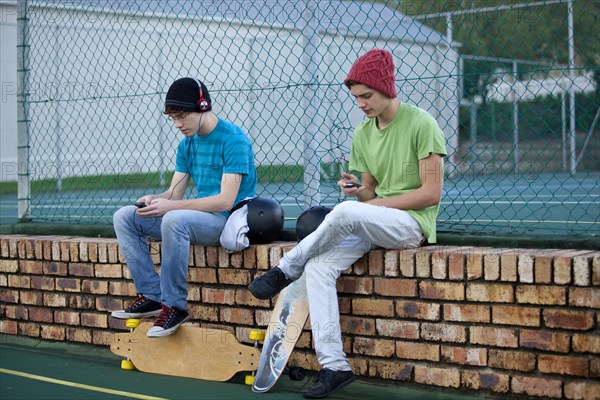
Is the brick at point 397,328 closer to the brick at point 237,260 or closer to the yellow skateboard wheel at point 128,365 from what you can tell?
the brick at point 237,260

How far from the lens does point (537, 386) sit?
4301mm

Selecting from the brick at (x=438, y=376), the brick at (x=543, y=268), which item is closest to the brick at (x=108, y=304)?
the brick at (x=438, y=376)

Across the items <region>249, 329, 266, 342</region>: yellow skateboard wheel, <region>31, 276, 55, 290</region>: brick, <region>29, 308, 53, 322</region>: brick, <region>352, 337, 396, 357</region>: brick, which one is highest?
<region>31, 276, 55, 290</region>: brick

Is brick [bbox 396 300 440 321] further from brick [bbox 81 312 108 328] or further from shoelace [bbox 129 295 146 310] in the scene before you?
Answer: brick [bbox 81 312 108 328]

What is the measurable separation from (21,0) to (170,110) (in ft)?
6.82

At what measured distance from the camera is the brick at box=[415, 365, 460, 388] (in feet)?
14.9

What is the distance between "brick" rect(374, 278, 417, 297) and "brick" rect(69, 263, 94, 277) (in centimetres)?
213

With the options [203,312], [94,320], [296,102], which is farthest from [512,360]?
[296,102]

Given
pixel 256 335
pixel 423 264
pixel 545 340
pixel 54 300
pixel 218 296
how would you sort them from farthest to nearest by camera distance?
1. pixel 54 300
2. pixel 218 296
3. pixel 256 335
4. pixel 423 264
5. pixel 545 340

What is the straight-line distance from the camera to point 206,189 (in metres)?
5.43

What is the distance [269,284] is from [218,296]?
83 centimetres

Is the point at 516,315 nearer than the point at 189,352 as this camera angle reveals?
Yes

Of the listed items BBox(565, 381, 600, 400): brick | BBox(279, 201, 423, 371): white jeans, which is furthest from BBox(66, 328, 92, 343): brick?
BBox(565, 381, 600, 400): brick

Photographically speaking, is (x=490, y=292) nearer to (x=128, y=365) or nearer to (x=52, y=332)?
(x=128, y=365)
